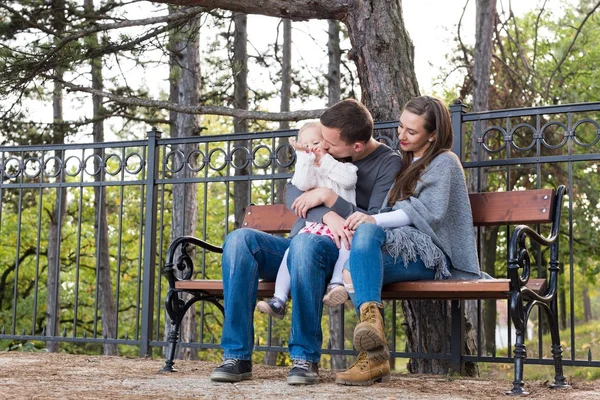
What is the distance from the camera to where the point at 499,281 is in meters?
3.76

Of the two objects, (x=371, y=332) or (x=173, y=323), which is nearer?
(x=371, y=332)

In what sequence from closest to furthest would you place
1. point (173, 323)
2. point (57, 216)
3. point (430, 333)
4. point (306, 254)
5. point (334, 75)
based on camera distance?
point (306, 254)
point (173, 323)
point (430, 333)
point (57, 216)
point (334, 75)

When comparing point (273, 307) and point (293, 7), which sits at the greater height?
point (293, 7)

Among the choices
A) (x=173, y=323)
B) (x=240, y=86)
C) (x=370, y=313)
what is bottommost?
(x=173, y=323)

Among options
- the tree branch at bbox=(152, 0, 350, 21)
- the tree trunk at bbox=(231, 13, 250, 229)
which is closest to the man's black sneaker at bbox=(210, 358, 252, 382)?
the tree branch at bbox=(152, 0, 350, 21)

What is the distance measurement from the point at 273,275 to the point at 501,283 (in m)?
1.17

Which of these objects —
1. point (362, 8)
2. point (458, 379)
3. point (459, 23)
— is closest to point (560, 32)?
point (459, 23)

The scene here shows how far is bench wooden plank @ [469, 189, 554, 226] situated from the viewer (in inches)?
175

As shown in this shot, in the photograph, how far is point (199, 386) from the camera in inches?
154

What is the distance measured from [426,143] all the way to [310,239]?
2.77ft

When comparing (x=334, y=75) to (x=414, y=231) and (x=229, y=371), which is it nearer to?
(x=414, y=231)

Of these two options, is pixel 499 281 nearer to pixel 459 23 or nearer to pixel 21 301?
pixel 459 23

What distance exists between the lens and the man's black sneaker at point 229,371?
401cm

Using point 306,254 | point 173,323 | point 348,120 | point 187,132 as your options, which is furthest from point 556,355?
point 187,132
